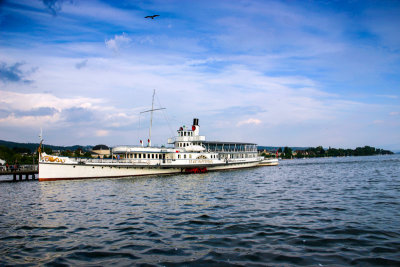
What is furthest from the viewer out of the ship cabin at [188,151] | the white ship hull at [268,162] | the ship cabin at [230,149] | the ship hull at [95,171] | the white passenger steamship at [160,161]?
the white ship hull at [268,162]

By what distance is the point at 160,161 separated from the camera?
49.2 meters

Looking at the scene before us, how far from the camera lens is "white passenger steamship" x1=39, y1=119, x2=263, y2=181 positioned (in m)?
40.2

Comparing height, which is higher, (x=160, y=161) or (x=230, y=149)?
(x=230, y=149)

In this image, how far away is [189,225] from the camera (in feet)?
48.3

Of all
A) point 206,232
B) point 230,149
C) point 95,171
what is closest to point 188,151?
point 230,149

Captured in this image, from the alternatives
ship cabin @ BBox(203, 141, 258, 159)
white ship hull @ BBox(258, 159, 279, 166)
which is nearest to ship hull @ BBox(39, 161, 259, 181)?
ship cabin @ BBox(203, 141, 258, 159)

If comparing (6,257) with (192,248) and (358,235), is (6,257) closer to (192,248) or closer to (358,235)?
(192,248)

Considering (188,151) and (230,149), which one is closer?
(188,151)

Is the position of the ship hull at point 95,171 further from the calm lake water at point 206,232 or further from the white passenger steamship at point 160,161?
the calm lake water at point 206,232

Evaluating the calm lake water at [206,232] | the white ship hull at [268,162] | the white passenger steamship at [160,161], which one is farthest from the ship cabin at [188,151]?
the calm lake water at [206,232]

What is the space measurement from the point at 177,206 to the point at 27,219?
909 cm

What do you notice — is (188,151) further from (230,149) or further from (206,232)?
(206,232)

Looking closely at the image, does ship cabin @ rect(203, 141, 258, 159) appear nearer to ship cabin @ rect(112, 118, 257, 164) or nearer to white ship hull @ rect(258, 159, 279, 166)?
ship cabin @ rect(112, 118, 257, 164)

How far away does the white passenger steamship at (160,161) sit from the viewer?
132 feet
